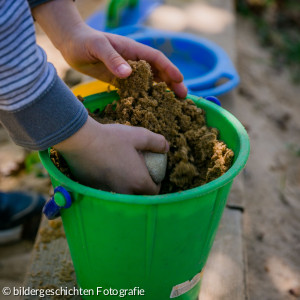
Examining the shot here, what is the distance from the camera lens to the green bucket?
761mm

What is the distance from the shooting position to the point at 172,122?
3.43 ft

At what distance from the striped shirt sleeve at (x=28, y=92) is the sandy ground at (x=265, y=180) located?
2.84 ft

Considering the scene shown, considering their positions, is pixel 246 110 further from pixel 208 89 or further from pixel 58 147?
pixel 58 147

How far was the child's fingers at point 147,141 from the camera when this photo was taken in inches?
34.7

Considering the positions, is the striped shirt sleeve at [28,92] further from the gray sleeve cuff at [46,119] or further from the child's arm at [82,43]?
the child's arm at [82,43]

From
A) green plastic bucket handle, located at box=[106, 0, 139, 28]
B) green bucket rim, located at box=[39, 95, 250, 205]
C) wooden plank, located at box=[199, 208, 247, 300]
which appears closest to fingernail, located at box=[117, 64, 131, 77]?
green bucket rim, located at box=[39, 95, 250, 205]

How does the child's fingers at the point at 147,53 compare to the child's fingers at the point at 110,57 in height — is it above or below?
below

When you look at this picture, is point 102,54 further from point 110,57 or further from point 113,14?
point 113,14

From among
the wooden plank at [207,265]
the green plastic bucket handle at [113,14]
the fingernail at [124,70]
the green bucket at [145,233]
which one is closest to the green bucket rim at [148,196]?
the green bucket at [145,233]

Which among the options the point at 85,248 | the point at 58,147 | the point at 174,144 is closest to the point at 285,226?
the point at 174,144

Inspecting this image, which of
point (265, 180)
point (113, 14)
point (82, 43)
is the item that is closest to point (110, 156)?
point (82, 43)

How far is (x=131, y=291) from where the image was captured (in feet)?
3.00

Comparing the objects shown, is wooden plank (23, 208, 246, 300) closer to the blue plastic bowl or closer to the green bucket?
the green bucket

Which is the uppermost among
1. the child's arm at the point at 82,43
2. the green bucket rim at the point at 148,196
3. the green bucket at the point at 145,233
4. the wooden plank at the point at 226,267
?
the child's arm at the point at 82,43
